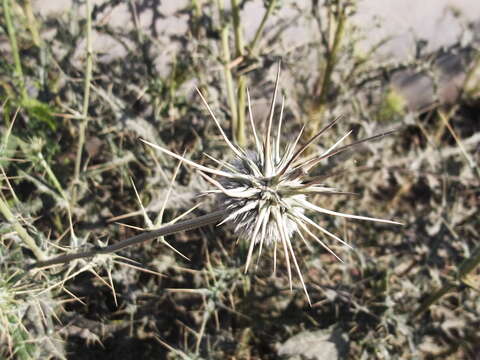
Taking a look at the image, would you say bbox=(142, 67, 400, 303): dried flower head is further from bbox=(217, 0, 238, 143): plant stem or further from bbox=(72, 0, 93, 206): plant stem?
bbox=(217, 0, 238, 143): plant stem

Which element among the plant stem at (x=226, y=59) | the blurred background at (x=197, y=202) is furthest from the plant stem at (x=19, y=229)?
the plant stem at (x=226, y=59)

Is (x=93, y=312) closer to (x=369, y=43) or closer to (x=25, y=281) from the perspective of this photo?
(x=25, y=281)

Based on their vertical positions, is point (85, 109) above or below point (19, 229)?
above

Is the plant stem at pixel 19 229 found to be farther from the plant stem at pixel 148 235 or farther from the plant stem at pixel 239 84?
the plant stem at pixel 239 84

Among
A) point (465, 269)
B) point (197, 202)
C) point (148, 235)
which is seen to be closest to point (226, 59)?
point (197, 202)

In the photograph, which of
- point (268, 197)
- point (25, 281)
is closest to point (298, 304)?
point (25, 281)

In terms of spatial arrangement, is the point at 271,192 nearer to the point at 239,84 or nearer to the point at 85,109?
the point at 85,109
